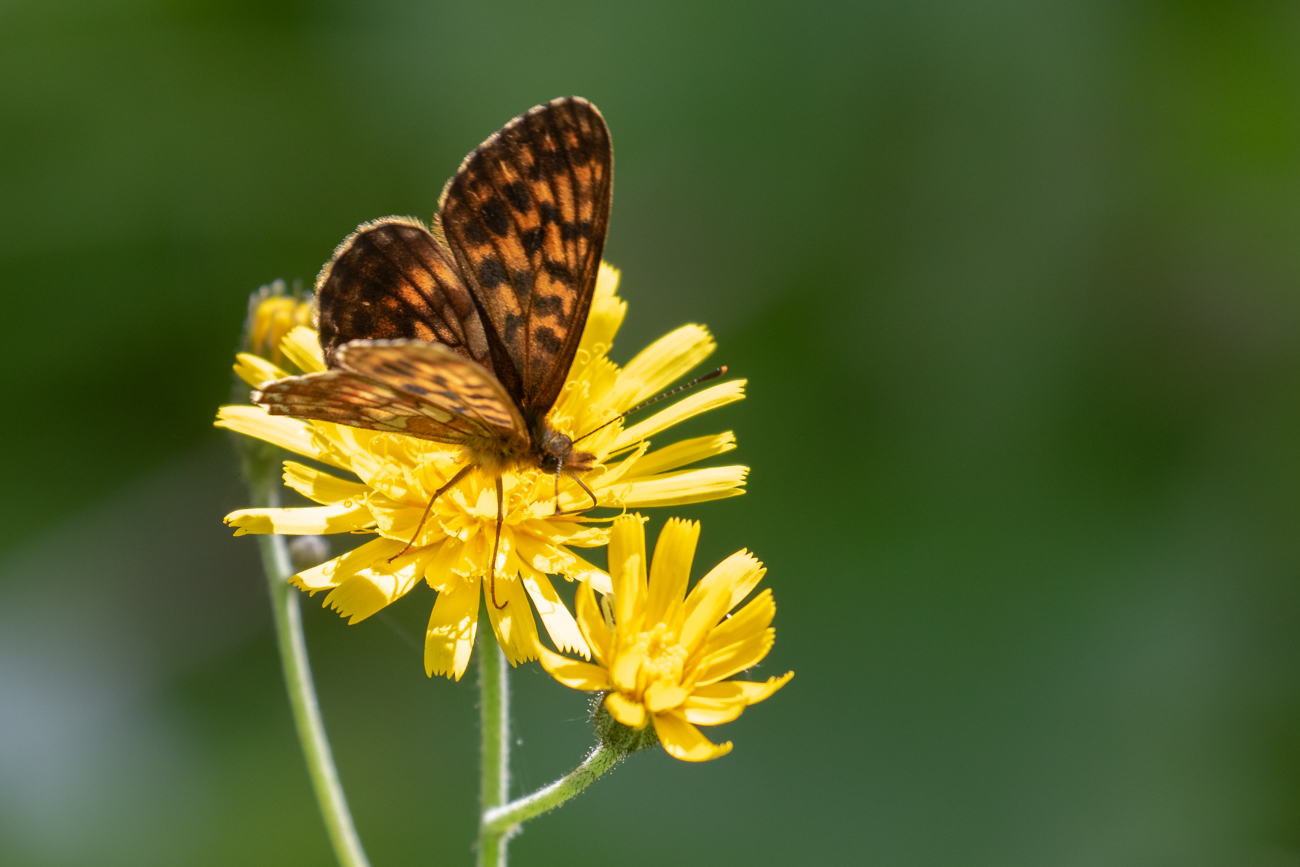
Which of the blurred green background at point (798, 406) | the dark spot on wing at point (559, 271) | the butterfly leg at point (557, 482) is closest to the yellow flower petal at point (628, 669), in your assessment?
the butterfly leg at point (557, 482)

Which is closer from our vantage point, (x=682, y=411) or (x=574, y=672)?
(x=574, y=672)

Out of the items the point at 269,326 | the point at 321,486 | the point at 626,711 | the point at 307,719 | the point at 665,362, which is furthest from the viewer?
the point at 665,362

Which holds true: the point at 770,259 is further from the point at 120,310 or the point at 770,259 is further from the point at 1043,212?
the point at 120,310

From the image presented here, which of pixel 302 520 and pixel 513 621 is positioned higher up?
pixel 302 520

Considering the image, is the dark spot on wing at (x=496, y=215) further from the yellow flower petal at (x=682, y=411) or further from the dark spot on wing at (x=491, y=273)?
the yellow flower petal at (x=682, y=411)

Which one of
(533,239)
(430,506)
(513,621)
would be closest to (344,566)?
(430,506)

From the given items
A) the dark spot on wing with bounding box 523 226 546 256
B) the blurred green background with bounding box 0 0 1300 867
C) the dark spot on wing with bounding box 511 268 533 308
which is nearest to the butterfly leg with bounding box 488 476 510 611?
the dark spot on wing with bounding box 511 268 533 308

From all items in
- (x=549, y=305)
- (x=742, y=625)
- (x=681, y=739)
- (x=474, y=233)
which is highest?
(x=474, y=233)

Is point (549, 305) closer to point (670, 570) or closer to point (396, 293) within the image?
point (396, 293)
